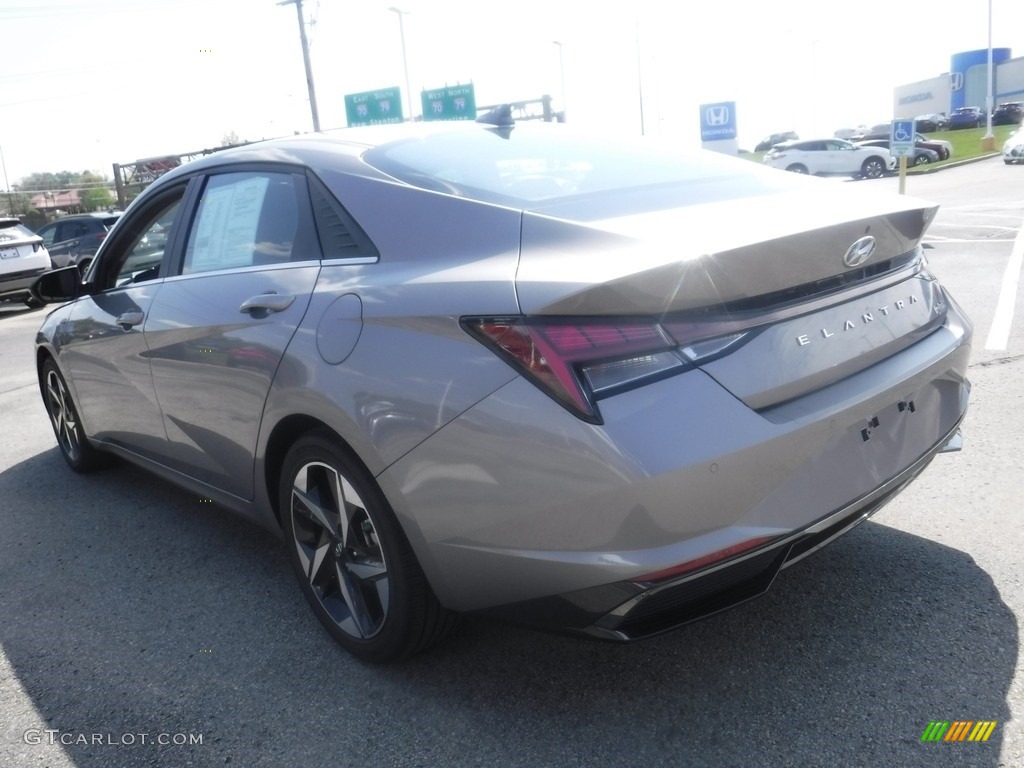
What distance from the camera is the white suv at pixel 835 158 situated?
34.9 m

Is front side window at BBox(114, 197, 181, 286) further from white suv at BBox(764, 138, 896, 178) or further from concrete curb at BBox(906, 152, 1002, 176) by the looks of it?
concrete curb at BBox(906, 152, 1002, 176)

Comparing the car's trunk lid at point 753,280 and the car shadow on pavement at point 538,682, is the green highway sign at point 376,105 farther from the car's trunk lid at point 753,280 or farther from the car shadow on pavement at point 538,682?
the car's trunk lid at point 753,280

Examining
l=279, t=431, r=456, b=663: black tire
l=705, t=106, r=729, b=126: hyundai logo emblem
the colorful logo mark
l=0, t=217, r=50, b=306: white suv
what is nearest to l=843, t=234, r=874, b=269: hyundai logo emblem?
the colorful logo mark

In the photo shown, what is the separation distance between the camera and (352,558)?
286 cm

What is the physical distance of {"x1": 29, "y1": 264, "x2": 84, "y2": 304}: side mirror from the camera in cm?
461

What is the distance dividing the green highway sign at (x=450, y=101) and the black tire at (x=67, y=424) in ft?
→ 150

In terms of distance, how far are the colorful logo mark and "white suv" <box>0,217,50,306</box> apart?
52.4ft

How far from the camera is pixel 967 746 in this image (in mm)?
2232

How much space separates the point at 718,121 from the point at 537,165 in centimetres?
5765

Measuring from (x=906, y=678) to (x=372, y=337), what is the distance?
1.68 meters

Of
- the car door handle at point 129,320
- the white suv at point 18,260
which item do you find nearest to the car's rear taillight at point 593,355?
the car door handle at point 129,320

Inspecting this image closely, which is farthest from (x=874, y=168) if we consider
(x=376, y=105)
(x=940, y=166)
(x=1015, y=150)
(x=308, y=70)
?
(x=376, y=105)

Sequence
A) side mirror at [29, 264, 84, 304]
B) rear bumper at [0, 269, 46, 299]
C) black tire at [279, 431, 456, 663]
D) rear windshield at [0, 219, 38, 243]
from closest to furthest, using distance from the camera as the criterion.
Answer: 1. black tire at [279, 431, 456, 663]
2. side mirror at [29, 264, 84, 304]
3. rear bumper at [0, 269, 46, 299]
4. rear windshield at [0, 219, 38, 243]

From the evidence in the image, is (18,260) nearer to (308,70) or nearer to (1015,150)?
(308,70)
